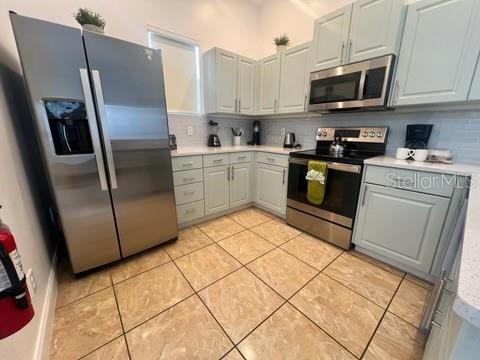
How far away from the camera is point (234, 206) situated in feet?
8.98

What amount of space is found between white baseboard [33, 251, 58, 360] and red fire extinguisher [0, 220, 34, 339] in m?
0.42

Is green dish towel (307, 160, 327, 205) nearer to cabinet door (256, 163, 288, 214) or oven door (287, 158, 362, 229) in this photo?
oven door (287, 158, 362, 229)

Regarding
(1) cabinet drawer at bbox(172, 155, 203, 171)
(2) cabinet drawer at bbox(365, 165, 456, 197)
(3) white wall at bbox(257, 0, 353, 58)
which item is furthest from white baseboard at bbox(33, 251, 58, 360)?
(3) white wall at bbox(257, 0, 353, 58)

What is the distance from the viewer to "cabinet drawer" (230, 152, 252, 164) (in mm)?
2550

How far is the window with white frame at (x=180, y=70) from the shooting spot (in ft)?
7.90

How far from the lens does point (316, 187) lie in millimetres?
2020

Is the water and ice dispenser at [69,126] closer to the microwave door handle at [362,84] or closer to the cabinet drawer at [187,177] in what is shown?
the cabinet drawer at [187,177]

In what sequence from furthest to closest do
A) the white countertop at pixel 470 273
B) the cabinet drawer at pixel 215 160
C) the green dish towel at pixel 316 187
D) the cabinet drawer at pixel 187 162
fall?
the cabinet drawer at pixel 215 160, the cabinet drawer at pixel 187 162, the green dish towel at pixel 316 187, the white countertop at pixel 470 273

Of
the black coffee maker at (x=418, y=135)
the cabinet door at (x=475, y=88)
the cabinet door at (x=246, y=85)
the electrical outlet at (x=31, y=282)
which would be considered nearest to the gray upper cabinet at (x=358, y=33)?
the cabinet door at (x=475, y=88)

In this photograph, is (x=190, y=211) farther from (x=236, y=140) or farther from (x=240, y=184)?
(x=236, y=140)

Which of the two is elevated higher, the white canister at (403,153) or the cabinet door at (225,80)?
the cabinet door at (225,80)

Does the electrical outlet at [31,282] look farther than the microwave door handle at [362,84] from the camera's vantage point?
No

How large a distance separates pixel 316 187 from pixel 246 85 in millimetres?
1754

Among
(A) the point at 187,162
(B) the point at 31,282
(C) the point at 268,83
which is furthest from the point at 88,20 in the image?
(C) the point at 268,83
